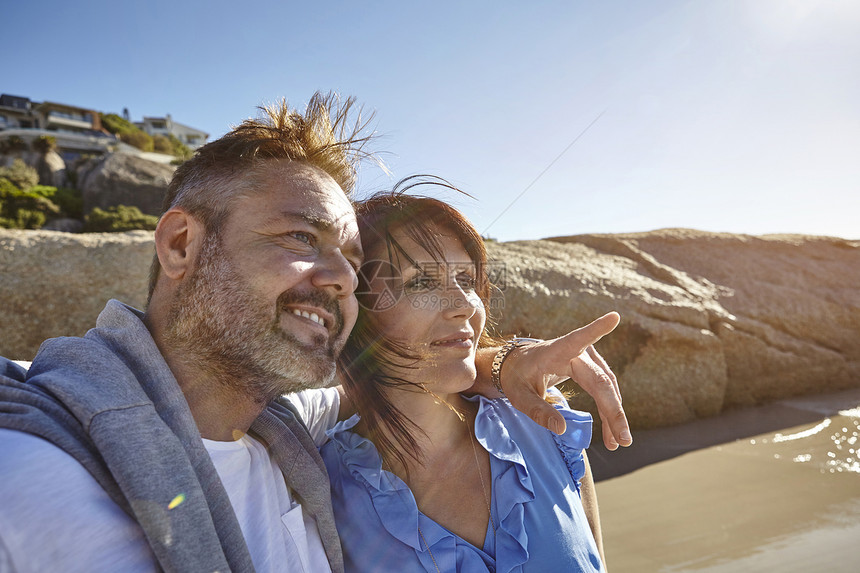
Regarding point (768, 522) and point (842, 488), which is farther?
point (842, 488)

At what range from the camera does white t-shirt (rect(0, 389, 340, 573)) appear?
0.78m

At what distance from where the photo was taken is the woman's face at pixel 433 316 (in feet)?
5.74

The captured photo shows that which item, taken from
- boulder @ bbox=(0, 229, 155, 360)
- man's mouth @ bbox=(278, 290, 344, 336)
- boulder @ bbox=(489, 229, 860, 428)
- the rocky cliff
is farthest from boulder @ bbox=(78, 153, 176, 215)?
man's mouth @ bbox=(278, 290, 344, 336)

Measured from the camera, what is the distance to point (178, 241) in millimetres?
1514

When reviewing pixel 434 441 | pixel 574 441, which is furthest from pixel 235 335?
pixel 574 441

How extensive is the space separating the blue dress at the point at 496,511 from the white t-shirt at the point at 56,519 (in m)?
0.73

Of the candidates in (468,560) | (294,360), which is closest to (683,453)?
(468,560)

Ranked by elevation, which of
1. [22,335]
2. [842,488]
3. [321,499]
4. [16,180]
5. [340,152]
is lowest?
[842,488]

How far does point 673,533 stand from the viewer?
8.30 feet

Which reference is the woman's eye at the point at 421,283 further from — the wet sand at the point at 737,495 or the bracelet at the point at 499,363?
the wet sand at the point at 737,495

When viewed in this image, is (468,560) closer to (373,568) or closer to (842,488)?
(373,568)

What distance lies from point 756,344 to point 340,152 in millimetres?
4236

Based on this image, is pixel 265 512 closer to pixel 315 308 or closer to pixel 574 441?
pixel 315 308

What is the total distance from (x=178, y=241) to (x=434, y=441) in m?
1.17
